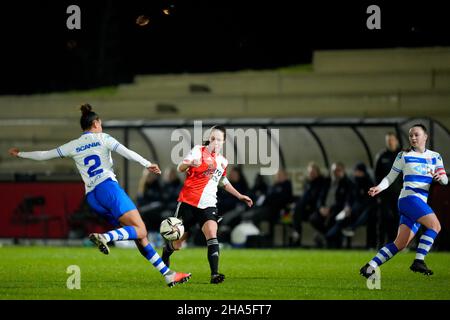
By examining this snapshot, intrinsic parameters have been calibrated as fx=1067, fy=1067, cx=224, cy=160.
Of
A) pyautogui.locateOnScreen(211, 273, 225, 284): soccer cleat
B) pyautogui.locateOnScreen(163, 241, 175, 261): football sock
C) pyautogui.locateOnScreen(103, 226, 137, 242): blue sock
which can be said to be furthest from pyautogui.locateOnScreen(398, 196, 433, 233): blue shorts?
pyautogui.locateOnScreen(103, 226, 137, 242): blue sock

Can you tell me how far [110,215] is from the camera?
12.0 m

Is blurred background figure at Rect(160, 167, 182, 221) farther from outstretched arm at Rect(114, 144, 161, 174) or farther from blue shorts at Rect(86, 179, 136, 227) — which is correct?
outstretched arm at Rect(114, 144, 161, 174)

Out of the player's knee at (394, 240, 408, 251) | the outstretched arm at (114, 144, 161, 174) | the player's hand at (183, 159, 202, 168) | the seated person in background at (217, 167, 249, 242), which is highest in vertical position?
the outstretched arm at (114, 144, 161, 174)

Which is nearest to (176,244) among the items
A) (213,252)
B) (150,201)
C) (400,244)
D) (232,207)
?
(213,252)

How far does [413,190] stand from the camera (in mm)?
13148

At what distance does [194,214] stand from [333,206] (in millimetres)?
8641

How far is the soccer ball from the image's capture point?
12.6 meters

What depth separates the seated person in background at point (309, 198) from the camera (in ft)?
70.0

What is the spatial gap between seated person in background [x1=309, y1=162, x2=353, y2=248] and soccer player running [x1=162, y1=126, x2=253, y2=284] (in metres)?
8.23

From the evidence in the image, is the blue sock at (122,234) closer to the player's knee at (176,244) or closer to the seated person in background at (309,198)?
the player's knee at (176,244)

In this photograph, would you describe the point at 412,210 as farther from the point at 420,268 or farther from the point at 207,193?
the point at 207,193
